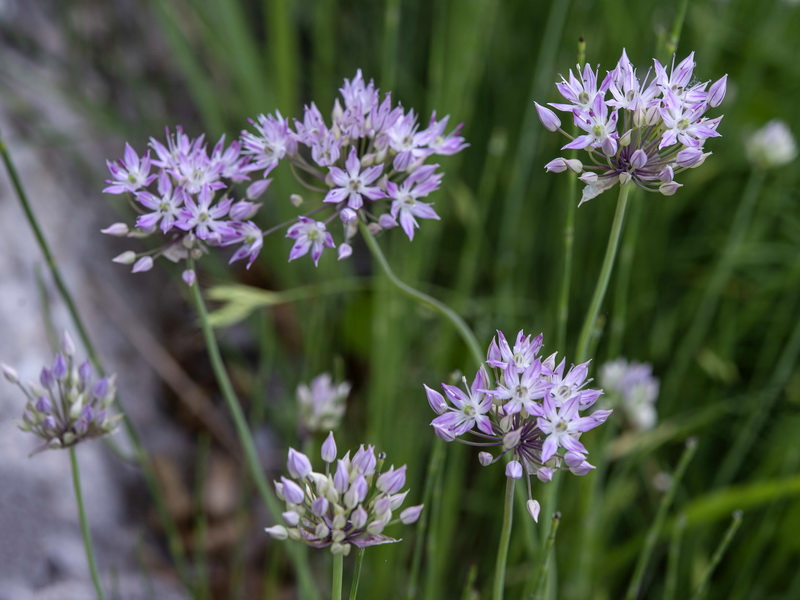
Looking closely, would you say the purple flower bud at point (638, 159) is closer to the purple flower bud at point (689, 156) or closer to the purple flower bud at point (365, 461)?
the purple flower bud at point (689, 156)

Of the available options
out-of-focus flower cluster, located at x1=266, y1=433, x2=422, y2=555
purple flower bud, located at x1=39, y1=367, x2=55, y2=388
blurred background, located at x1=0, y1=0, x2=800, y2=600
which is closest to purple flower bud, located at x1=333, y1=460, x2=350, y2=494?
out-of-focus flower cluster, located at x1=266, y1=433, x2=422, y2=555

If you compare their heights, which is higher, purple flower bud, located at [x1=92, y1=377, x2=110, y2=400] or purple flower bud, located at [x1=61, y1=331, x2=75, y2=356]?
purple flower bud, located at [x1=61, y1=331, x2=75, y2=356]

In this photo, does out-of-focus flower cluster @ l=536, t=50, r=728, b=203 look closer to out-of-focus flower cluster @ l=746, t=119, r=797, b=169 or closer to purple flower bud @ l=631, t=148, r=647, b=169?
purple flower bud @ l=631, t=148, r=647, b=169

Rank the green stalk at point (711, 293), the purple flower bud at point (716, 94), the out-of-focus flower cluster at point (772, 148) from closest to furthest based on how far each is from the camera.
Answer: the purple flower bud at point (716, 94) → the green stalk at point (711, 293) → the out-of-focus flower cluster at point (772, 148)

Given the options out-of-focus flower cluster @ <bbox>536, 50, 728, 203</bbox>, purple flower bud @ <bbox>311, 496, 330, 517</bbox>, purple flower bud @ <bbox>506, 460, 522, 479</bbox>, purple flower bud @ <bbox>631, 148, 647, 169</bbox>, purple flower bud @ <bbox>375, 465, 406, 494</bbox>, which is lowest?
purple flower bud @ <bbox>311, 496, 330, 517</bbox>

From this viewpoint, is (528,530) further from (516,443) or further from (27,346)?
(27,346)

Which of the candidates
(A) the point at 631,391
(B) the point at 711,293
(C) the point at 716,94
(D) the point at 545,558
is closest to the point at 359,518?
(D) the point at 545,558

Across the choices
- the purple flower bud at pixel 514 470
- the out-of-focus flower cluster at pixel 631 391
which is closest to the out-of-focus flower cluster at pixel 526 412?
the purple flower bud at pixel 514 470

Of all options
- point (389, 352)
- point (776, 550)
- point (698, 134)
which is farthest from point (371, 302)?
point (698, 134)
